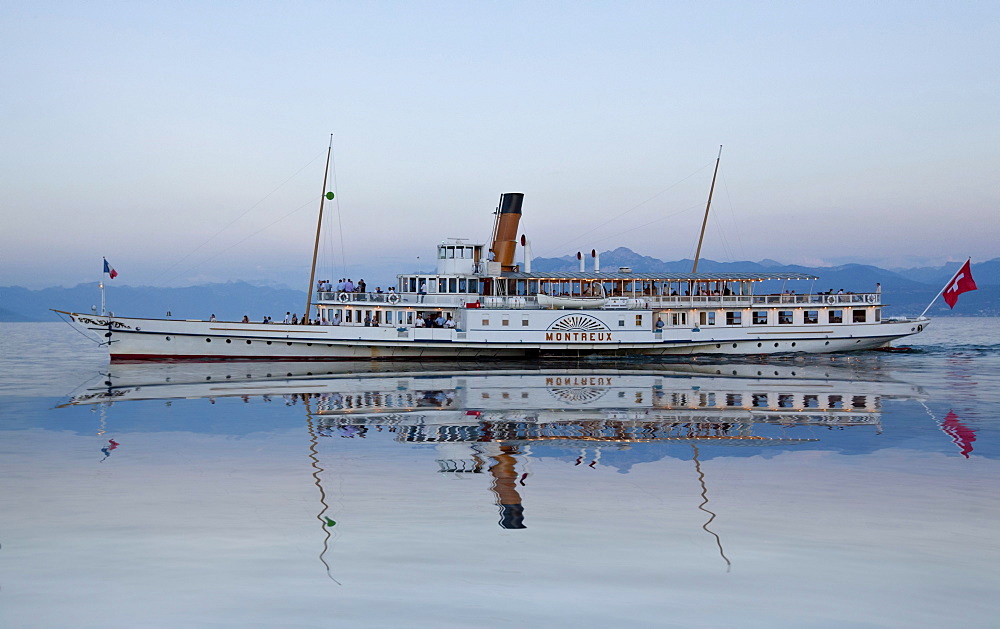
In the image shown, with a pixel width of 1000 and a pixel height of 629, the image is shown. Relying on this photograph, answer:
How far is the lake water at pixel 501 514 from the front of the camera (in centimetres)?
916

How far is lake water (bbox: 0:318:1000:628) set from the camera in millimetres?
9164

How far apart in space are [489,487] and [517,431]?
630 cm

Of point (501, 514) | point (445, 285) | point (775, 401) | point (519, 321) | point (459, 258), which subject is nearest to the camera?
point (501, 514)

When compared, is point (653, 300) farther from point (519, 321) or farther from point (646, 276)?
point (519, 321)

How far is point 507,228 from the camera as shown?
1928 inches

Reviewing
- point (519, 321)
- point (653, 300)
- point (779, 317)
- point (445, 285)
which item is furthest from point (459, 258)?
point (779, 317)

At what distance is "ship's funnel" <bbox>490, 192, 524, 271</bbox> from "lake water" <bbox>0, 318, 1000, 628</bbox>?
23176 mm

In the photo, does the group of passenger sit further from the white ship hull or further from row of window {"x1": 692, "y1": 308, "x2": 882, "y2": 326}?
row of window {"x1": 692, "y1": 308, "x2": 882, "y2": 326}

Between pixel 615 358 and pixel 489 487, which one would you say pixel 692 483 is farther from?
pixel 615 358

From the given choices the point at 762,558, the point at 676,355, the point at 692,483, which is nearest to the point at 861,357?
the point at 676,355

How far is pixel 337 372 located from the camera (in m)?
40.0

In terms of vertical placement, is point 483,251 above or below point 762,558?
above

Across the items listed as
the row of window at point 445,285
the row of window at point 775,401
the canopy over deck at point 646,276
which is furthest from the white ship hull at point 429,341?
the row of window at point 775,401

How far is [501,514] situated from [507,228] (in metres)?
37.2
